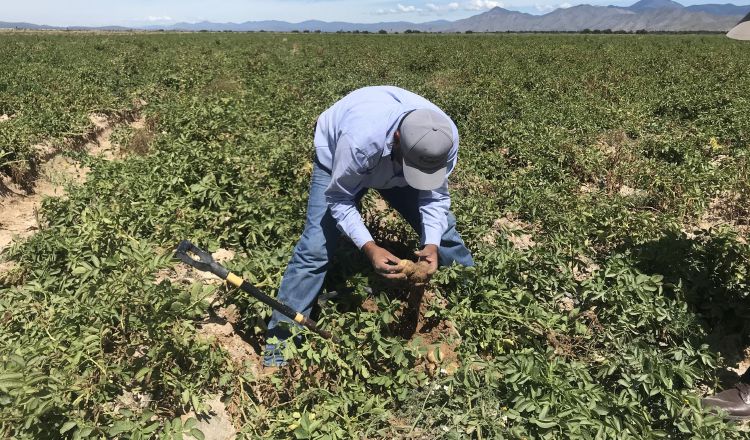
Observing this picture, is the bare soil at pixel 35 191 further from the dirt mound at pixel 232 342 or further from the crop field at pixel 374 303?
the dirt mound at pixel 232 342

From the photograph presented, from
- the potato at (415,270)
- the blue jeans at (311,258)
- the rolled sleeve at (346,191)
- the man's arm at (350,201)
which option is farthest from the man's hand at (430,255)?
the blue jeans at (311,258)

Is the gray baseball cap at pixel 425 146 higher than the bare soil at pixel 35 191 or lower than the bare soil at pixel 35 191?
higher

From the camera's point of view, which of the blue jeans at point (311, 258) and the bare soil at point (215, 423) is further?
the blue jeans at point (311, 258)

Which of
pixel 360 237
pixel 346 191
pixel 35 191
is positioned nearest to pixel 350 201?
pixel 346 191

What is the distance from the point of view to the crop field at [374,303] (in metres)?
2.08

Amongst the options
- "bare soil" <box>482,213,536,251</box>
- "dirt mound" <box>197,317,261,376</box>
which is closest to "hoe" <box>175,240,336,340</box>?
"dirt mound" <box>197,317,261,376</box>

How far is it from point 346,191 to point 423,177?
418mm

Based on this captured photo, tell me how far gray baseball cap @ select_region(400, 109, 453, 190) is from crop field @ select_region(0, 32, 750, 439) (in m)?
0.70

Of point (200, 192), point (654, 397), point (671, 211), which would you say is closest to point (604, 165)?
point (671, 211)

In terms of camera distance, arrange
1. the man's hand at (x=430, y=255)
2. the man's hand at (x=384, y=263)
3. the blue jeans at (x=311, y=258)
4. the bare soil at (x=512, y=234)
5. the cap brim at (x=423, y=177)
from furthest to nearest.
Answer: the bare soil at (x=512, y=234), the blue jeans at (x=311, y=258), the man's hand at (x=430, y=255), the man's hand at (x=384, y=263), the cap brim at (x=423, y=177)

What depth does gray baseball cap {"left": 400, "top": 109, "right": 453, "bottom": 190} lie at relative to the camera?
208cm

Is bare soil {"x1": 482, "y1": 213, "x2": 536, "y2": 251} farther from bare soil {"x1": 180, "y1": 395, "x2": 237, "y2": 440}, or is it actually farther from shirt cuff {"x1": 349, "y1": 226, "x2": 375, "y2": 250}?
bare soil {"x1": 180, "y1": 395, "x2": 237, "y2": 440}

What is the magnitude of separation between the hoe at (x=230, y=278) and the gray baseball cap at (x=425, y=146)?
955mm

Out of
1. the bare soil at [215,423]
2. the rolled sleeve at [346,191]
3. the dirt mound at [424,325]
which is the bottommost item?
the bare soil at [215,423]
